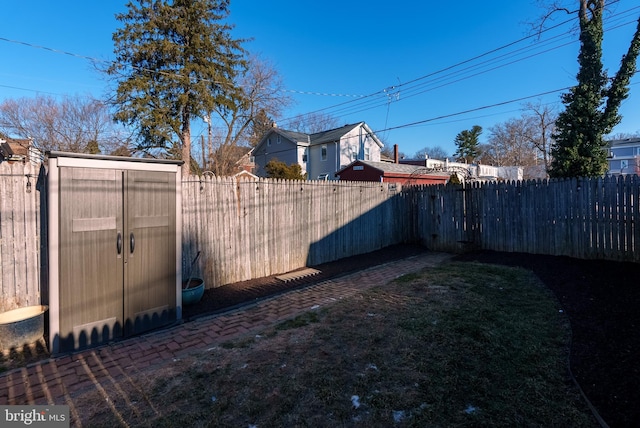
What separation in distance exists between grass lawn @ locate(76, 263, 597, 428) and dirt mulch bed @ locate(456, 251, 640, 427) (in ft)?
0.48

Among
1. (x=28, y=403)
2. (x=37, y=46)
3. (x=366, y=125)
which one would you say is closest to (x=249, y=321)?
(x=28, y=403)

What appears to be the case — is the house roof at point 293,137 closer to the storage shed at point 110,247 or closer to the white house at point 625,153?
the storage shed at point 110,247

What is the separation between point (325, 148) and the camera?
2616cm

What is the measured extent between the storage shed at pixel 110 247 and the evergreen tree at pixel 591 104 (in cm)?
968

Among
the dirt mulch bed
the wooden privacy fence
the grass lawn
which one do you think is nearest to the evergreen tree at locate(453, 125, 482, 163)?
the wooden privacy fence

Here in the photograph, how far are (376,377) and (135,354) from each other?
239 centimetres

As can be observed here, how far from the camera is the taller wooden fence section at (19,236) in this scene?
3.48m

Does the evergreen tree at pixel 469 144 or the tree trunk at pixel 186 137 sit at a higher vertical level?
the evergreen tree at pixel 469 144

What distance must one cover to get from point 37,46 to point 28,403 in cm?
1103

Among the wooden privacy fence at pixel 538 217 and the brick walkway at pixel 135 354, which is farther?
the wooden privacy fence at pixel 538 217

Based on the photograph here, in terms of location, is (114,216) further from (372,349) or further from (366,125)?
(366,125)

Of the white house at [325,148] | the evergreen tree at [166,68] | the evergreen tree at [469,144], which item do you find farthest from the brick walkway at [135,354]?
the evergreen tree at [469,144]

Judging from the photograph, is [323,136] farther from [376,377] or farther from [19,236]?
[376,377]

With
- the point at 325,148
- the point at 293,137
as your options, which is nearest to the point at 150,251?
the point at 325,148
